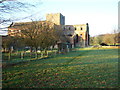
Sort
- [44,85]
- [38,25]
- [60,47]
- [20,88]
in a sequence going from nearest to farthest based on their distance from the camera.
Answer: [20,88] → [44,85] → [38,25] → [60,47]

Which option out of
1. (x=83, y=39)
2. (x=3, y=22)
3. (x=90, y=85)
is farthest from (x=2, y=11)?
(x=83, y=39)

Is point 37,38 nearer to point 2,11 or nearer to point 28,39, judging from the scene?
point 28,39

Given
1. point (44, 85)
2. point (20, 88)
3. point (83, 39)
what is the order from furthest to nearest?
point (83, 39) → point (44, 85) → point (20, 88)

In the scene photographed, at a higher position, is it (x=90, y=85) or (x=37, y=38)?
(x=37, y=38)

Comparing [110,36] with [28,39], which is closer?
[28,39]

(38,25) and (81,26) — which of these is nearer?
(38,25)

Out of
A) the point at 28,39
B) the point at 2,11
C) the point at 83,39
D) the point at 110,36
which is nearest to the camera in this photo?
the point at 2,11

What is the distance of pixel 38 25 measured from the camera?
1314 centimetres

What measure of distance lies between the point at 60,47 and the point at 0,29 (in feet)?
51.5

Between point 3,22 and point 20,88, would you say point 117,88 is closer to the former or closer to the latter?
point 20,88

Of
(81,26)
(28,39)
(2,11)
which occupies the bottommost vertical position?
(28,39)

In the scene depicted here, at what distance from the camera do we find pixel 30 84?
450 cm

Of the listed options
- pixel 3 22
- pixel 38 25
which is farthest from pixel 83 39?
pixel 3 22

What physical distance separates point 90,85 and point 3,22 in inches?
174
